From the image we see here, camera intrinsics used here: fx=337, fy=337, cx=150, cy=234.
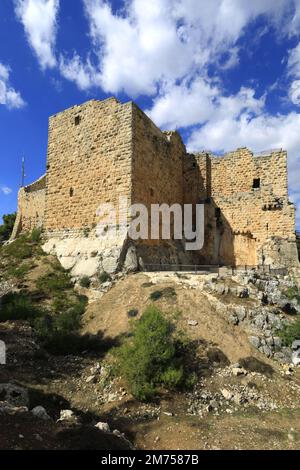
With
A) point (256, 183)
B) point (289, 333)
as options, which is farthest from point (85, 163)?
point (289, 333)

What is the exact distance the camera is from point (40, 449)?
488 cm

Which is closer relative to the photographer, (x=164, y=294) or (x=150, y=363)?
(x=150, y=363)

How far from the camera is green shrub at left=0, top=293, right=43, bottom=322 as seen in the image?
11.2 m

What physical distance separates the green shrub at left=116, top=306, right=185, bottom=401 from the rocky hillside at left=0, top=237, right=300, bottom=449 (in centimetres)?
27

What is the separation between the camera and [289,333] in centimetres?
1022

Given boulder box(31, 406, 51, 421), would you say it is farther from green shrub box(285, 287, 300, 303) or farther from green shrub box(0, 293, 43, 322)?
green shrub box(285, 287, 300, 303)

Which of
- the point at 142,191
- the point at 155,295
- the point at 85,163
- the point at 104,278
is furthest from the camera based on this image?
the point at 85,163

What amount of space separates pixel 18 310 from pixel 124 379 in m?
5.04

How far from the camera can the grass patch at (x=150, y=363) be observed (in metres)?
7.67

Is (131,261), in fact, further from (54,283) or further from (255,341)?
(255,341)

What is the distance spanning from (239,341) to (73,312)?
558cm

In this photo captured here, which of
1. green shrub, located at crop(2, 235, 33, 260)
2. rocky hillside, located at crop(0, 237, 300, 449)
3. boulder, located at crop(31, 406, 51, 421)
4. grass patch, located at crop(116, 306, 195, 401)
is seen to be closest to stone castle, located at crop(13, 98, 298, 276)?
green shrub, located at crop(2, 235, 33, 260)

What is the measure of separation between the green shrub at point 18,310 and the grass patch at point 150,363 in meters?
4.32
